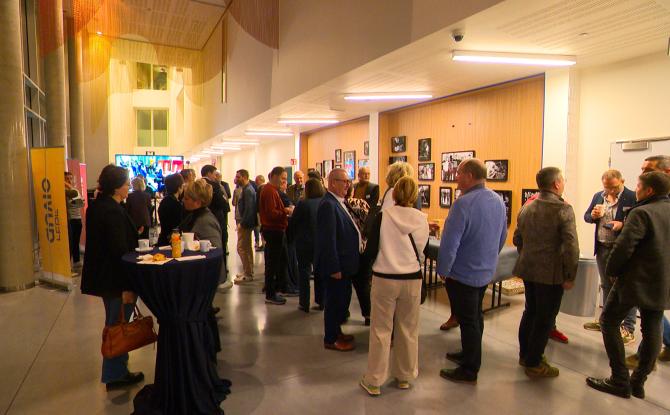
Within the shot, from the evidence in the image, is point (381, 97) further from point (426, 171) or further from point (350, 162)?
point (350, 162)

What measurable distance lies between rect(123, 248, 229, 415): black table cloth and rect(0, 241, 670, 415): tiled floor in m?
0.30

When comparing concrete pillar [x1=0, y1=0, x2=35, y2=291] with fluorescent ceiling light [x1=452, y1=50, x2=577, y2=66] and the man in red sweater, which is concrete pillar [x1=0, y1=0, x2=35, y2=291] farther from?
fluorescent ceiling light [x1=452, y1=50, x2=577, y2=66]

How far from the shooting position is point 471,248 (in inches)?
117

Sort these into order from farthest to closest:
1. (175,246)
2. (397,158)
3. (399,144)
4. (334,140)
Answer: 1. (334,140)
2. (397,158)
3. (399,144)
4. (175,246)

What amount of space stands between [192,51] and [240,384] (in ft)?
47.8

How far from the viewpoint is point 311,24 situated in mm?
7008

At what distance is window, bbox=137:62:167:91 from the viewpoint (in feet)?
72.3

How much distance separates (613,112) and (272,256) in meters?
4.99

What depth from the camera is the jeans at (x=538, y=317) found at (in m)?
3.07

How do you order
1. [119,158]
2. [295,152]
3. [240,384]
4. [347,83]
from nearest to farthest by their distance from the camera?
[240,384], [347,83], [119,158], [295,152]

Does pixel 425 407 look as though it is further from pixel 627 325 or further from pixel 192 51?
pixel 192 51

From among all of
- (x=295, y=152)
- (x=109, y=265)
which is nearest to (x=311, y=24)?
(x=109, y=265)

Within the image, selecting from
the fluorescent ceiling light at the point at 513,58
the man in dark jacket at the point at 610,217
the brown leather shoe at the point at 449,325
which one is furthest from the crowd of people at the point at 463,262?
the fluorescent ceiling light at the point at 513,58

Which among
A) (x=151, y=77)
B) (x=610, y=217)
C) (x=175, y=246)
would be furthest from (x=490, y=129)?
(x=151, y=77)
